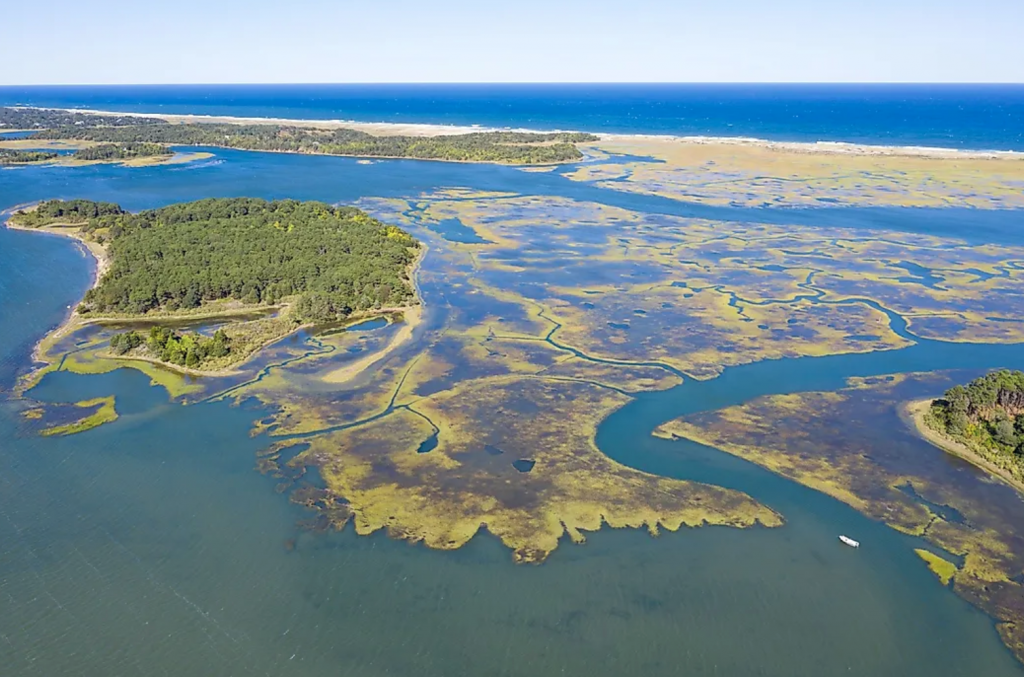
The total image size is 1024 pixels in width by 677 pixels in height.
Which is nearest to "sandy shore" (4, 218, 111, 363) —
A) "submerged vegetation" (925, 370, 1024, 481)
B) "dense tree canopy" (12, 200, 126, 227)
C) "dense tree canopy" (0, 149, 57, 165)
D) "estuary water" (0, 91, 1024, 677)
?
"dense tree canopy" (12, 200, 126, 227)

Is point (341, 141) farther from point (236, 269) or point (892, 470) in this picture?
point (892, 470)

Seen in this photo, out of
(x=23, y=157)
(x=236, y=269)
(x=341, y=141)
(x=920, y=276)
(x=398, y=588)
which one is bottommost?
(x=398, y=588)

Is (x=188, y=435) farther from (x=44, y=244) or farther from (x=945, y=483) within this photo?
(x=44, y=244)

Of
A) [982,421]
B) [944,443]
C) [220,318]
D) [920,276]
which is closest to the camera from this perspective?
[944,443]

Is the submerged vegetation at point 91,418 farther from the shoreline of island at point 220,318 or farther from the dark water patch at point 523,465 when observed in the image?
the dark water patch at point 523,465

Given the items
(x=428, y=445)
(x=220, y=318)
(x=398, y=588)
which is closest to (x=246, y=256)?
(x=220, y=318)

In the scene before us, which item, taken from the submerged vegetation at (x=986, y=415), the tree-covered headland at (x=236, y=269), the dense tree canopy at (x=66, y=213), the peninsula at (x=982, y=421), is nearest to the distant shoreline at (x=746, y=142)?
the tree-covered headland at (x=236, y=269)
